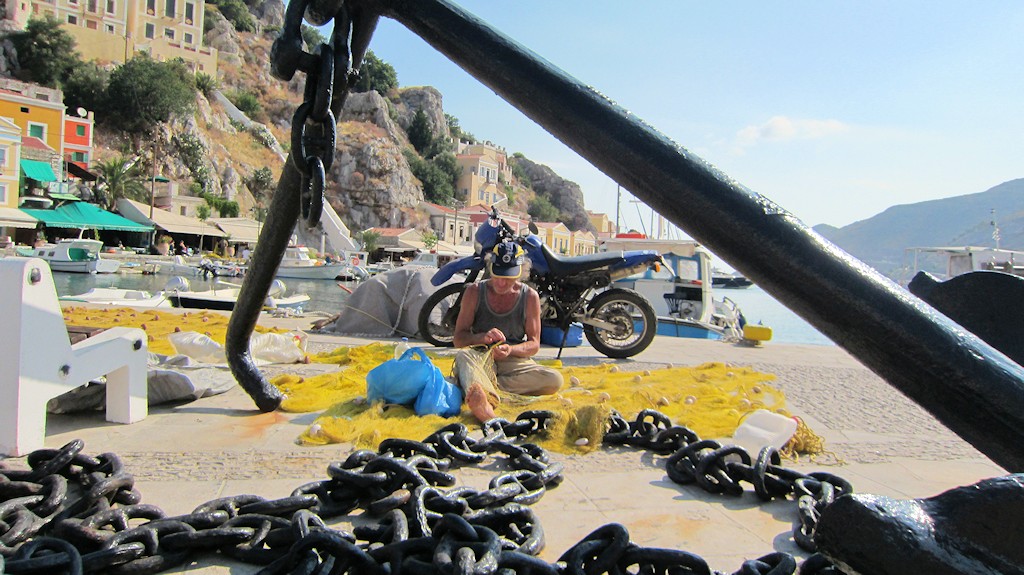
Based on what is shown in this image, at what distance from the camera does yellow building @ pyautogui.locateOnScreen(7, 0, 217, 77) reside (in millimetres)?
63281

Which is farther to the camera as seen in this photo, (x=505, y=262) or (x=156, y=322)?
(x=156, y=322)

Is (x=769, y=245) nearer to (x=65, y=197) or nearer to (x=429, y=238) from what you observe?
(x=65, y=197)

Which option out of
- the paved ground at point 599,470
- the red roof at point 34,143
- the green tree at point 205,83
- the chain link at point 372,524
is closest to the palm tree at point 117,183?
the red roof at point 34,143

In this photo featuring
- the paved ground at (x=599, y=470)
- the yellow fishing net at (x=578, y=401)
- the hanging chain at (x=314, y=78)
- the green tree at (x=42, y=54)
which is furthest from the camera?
the green tree at (x=42, y=54)

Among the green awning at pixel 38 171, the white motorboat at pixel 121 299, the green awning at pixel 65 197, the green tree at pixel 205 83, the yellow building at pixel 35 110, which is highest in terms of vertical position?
the green tree at pixel 205 83

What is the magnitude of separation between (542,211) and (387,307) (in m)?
117

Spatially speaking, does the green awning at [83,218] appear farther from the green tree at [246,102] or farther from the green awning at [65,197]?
→ the green tree at [246,102]

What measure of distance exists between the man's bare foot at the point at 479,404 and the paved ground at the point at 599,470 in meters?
0.79

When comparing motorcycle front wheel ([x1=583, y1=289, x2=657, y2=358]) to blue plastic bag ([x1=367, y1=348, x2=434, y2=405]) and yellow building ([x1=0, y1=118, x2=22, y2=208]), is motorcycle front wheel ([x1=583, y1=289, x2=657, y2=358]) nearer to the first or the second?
blue plastic bag ([x1=367, y1=348, x2=434, y2=405])

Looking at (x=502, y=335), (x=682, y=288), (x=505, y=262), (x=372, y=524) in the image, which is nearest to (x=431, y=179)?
(x=682, y=288)

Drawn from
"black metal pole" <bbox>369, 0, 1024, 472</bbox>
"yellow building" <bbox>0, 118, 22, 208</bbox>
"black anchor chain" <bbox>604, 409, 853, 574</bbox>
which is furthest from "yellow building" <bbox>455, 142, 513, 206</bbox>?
"black metal pole" <bbox>369, 0, 1024, 472</bbox>

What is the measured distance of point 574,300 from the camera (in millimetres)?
7789

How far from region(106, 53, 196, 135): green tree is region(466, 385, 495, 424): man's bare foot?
6673 centimetres

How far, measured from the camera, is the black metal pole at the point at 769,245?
129 centimetres
